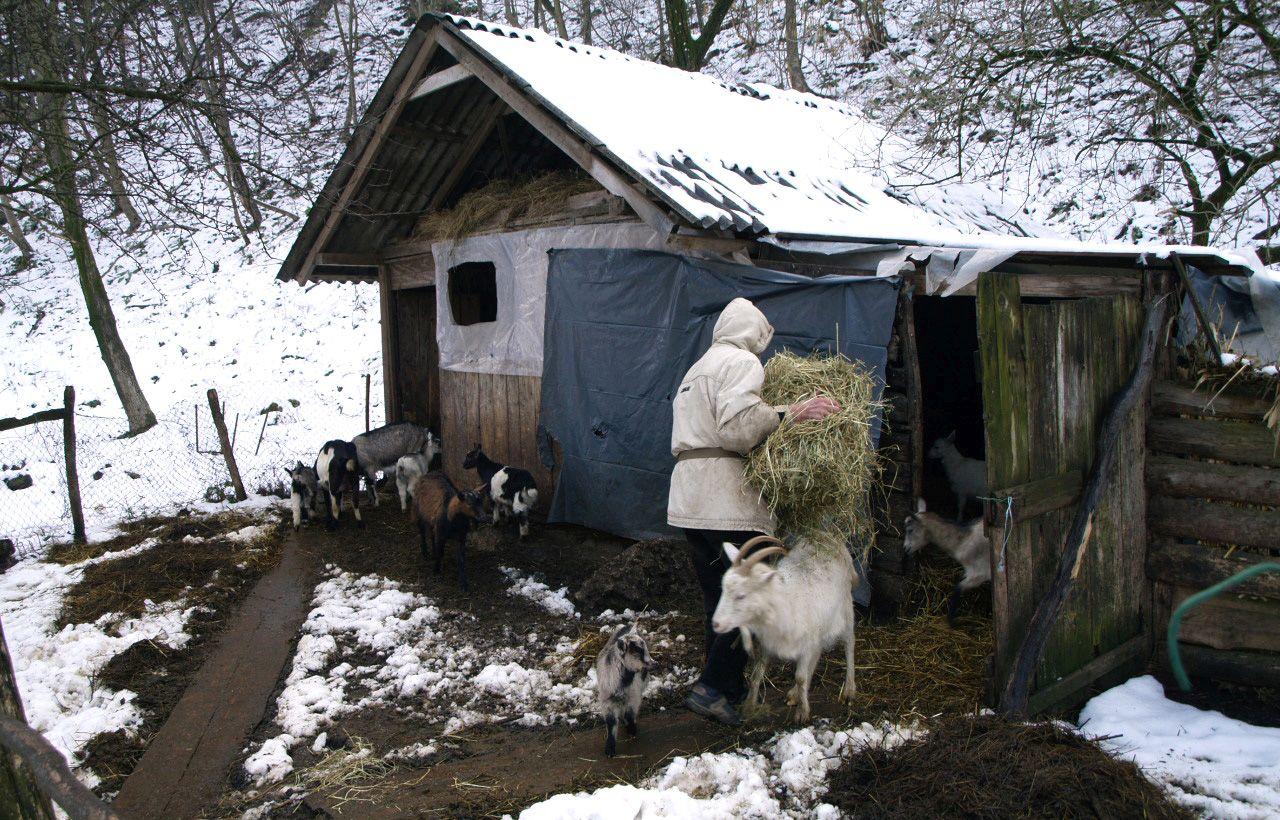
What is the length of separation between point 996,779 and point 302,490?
323 inches

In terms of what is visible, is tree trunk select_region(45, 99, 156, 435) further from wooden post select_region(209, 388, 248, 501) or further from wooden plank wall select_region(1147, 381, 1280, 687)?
wooden plank wall select_region(1147, 381, 1280, 687)

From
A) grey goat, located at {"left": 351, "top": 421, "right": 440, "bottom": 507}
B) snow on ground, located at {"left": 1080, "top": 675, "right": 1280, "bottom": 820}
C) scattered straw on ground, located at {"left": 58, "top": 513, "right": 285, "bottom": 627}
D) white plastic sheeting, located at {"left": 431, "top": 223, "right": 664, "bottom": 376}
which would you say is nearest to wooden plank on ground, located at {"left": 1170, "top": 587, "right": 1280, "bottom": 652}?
snow on ground, located at {"left": 1080, "top": 675, "right": 1280, "bottom": 820}

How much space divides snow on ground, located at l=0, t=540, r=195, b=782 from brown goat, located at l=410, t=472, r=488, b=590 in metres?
2.11

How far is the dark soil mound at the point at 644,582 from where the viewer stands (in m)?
6.22

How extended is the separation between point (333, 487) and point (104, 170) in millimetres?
4358

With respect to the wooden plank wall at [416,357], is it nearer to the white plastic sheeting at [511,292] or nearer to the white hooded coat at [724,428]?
the white plastic sheeting at [511,292]

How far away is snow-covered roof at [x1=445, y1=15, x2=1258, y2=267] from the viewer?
6066mm

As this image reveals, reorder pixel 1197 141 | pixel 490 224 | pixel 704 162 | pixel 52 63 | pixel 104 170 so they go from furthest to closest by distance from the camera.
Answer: pixel 1197 141
pixel 490 224
pixel 704 162
pixel 52 63
pixel 104 170

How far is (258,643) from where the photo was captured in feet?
20.4

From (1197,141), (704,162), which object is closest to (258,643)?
(704,162)

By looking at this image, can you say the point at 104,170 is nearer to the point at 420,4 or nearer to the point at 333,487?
the point at 333,487

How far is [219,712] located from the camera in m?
5.07

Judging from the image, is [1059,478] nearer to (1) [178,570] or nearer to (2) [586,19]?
(1) [178,570]

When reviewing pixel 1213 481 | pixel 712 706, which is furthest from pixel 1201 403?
pixel 712 706
